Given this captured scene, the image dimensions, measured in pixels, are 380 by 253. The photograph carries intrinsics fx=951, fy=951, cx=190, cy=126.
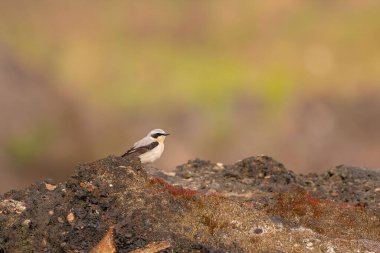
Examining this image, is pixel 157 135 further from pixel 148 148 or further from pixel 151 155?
pixel 151 155

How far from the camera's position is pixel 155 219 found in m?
28.5

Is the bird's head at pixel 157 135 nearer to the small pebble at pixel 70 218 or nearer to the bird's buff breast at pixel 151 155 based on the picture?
the bird's buff breast at pixel 151 155

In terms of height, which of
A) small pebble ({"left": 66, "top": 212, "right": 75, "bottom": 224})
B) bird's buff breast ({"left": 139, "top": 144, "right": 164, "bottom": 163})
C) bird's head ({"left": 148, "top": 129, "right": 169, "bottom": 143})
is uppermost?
bird's head ({"left": 148, "top": 129, "right": 169, "bottom": 143})

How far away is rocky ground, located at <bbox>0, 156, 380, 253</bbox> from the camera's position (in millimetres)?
27906

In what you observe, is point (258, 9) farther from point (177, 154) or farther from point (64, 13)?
point (177, 154)

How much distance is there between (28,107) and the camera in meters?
85.1

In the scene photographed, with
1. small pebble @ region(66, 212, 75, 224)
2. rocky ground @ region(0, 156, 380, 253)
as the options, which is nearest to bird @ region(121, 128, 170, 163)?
rocky ground @ region(0, 156, 380, 253)

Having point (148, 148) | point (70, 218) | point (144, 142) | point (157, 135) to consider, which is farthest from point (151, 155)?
point (70, 218)

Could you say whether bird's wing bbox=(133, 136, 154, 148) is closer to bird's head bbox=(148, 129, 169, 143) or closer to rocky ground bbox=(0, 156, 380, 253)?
bird's head bbox=(148, 129, 169, 143)

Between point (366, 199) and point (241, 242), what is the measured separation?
1019 cm

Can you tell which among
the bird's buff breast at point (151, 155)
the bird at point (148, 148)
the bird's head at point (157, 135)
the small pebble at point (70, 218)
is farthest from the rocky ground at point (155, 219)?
the bird's head at point (157, 135)

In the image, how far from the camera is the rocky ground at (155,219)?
27.9 metres

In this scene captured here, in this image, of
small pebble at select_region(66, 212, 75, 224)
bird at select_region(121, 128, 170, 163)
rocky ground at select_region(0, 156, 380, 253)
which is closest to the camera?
rocky ground at select_region(0, 156, 380, 253)

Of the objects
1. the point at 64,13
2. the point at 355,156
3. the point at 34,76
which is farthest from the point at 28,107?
the point at 355,156
